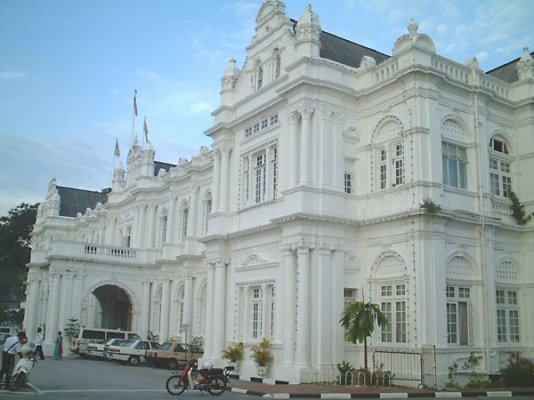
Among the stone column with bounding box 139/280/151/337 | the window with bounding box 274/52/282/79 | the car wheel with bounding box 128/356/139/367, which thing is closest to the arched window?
the stone column with bounding box 139/280/151/337

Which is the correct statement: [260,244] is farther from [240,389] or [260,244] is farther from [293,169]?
[240,389]

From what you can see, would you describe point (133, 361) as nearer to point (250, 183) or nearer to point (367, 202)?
point (250, 183)

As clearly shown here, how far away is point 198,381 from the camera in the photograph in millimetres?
17688

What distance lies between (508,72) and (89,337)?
25661 millimetres

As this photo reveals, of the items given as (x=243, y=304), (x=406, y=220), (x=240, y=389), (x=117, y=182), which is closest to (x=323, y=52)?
(x=406, y=220)

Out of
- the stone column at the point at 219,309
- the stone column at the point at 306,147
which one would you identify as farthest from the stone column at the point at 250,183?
the stone column at the point at 306,147

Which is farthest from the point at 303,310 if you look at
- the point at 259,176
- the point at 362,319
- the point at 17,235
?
the point at 17,235

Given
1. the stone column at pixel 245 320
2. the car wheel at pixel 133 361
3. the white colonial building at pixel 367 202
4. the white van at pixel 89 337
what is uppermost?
the white colonial building at pixel 367 202

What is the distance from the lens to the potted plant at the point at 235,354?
24172 millimetres

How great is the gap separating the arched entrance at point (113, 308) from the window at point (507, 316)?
28519 mm

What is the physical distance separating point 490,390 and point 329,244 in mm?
6906

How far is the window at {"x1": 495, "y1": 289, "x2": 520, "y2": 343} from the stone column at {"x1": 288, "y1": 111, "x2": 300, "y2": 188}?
840 cm

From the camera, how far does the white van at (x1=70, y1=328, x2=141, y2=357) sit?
112 feet

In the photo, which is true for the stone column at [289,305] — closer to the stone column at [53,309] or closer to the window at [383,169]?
the window at [383,169]
